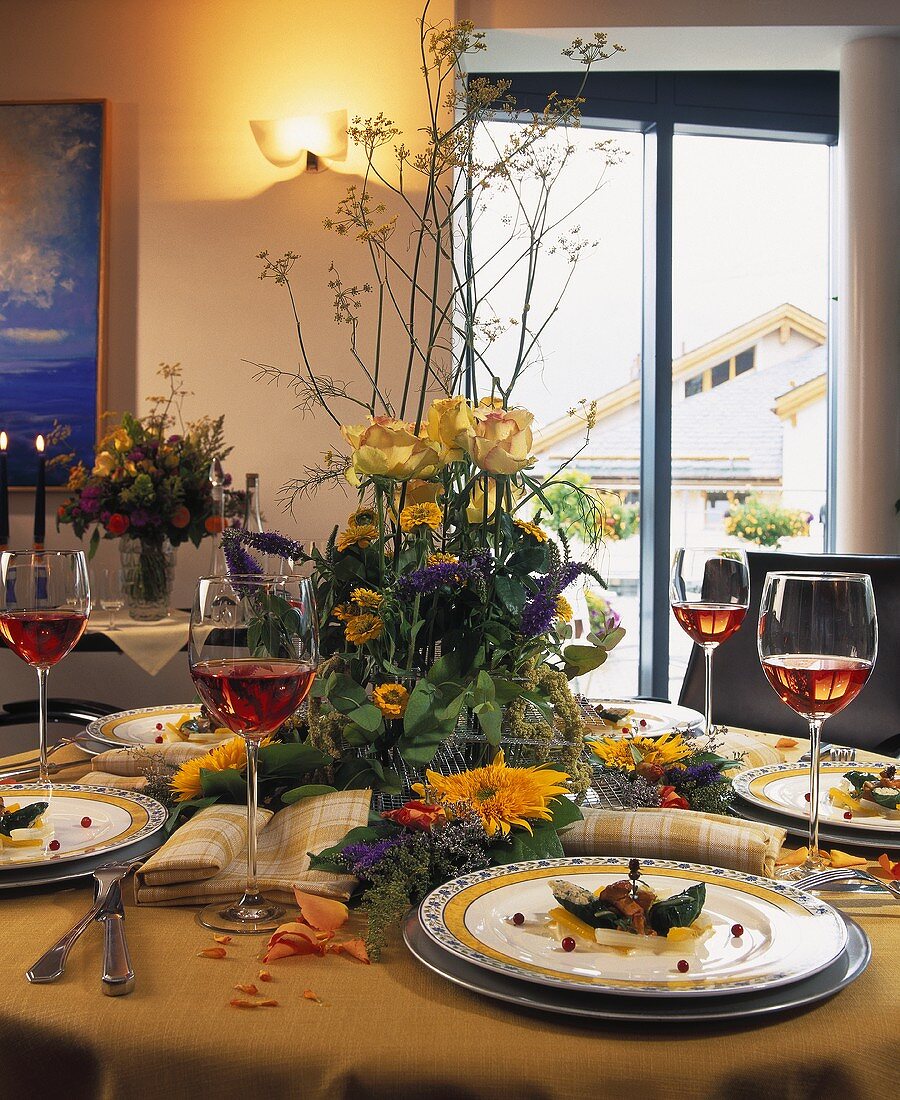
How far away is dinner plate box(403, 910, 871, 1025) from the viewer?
0.68 meters

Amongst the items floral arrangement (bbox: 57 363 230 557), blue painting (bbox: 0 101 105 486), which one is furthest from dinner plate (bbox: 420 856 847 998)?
blue painting (bbox: 0 101 105 486)

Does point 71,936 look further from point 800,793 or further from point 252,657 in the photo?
point 800,793

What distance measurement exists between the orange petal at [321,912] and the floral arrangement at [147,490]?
2.31m

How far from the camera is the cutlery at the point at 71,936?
758 mm

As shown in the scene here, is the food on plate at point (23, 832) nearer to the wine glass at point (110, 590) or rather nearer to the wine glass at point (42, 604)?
the wine glass at point (42, 604)

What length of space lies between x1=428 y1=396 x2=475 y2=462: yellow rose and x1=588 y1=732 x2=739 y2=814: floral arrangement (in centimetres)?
37

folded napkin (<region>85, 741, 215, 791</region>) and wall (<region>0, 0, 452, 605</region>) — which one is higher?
wall (<region>0, 0, 452, 605</region>)

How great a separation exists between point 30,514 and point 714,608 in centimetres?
299

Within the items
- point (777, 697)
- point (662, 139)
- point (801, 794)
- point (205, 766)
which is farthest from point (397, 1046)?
point (662, 139)

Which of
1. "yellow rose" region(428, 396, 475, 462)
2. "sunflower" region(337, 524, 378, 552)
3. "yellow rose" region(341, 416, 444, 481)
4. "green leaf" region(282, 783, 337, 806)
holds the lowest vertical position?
"green leaf" region(282, 783, 337, 806)

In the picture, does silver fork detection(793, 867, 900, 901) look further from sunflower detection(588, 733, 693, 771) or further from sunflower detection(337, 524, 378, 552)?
sunflower detection(337, 524, 378, 552)

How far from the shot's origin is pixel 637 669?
15.8 feet

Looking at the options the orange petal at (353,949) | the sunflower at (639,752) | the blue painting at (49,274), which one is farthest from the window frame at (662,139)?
the orange petal at (353,949)

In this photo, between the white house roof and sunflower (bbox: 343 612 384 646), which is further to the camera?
the white house roof
